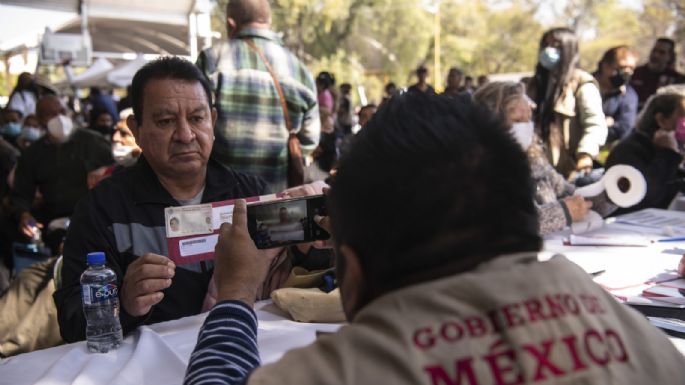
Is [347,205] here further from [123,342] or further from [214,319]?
[123,342]

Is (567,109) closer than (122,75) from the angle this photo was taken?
Yes

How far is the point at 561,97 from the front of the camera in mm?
4570

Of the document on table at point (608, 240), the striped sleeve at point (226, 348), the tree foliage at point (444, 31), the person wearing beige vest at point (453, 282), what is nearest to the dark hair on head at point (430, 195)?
the person wearing beige vest at point (453, 282)

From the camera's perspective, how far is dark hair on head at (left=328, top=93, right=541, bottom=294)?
2.37 feet

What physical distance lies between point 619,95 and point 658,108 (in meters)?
1.85

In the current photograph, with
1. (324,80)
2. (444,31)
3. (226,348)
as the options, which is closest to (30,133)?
(324,80)

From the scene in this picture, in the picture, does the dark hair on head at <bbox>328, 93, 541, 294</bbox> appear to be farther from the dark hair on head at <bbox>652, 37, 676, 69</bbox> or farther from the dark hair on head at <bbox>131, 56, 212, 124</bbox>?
the dark hair on head at <bbox>652, 37, 676, 69</bbox>

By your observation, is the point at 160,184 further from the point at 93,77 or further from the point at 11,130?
the point at 93,77

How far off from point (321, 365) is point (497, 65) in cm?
4036

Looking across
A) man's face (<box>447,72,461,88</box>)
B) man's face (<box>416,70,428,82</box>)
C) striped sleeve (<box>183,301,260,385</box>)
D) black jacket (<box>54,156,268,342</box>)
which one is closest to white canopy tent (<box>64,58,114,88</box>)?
man's face (<box>416,70,428,82</box>)

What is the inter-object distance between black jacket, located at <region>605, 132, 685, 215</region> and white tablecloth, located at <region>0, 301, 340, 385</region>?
2.71 metres

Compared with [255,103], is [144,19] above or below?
above

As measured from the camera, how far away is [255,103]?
3430 mm

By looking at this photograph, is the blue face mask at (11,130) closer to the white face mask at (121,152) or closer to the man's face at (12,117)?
the man's face at (12,117)
